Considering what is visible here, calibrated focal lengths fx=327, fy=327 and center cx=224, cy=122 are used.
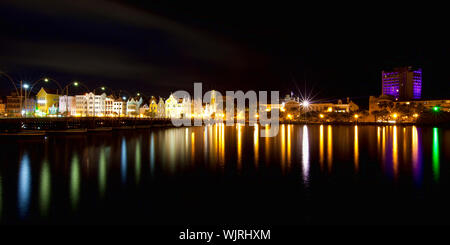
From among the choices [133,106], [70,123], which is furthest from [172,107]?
[70,123]

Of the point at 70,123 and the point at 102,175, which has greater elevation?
the point at 70,123

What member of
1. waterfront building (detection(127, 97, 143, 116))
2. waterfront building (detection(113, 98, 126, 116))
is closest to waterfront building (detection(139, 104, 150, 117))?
waterfront building (detection(127, 97, 143, 116))

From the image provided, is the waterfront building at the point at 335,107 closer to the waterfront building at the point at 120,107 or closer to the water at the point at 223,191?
the waterfront building at the point at 120,107

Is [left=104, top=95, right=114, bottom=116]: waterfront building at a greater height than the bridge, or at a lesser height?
greater

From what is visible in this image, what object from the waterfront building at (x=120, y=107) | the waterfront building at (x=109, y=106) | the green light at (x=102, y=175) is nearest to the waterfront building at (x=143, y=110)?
the waterfront building at (x=120, y=107)

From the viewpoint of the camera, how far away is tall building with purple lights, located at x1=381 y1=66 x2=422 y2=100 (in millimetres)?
147375

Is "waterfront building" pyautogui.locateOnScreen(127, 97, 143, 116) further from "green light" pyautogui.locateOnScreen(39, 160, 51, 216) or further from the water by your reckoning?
"green light" pyautogui.locateOnScreen(39, 160, 51, 216)

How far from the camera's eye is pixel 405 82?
14850 cm

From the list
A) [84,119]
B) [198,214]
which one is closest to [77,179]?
[198,214]

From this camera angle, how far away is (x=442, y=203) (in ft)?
32.7

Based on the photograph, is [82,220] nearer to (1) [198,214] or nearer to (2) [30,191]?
(1) [198,214]

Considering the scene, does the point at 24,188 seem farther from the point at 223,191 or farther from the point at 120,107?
the point at 120,107

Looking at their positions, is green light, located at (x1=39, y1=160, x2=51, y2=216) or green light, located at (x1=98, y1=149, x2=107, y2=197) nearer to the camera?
green light, located at (x1=39, y1=160, x2=51, y2=216)
